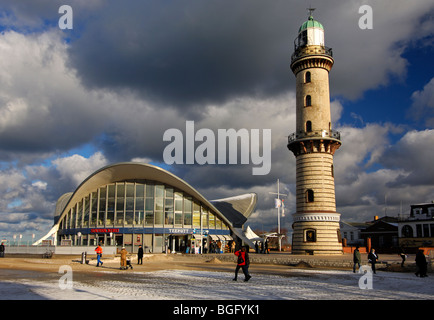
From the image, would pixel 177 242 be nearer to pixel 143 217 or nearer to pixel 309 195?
pixel 143 217

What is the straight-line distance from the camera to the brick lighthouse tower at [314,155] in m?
35.5

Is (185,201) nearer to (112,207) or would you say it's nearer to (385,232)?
(112,207)

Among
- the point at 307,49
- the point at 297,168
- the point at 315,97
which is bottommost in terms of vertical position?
the point at 297,168

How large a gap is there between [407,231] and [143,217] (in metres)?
37.3

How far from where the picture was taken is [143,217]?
49.1 m

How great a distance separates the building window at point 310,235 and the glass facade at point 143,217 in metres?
16.0

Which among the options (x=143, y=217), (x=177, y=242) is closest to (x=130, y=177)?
(x=143, y=217)

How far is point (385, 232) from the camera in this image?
65438 millimetres

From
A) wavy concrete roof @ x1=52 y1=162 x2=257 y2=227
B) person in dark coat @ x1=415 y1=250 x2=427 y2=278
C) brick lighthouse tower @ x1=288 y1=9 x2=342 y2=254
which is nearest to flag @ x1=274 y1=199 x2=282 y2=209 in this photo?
wavy concrete roof @ x1=52 y1=162 x2=257 y2=227

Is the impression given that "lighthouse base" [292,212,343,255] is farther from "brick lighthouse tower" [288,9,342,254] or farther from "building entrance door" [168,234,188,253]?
"building entrance door" [168,234,188,253]

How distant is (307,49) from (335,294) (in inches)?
1175

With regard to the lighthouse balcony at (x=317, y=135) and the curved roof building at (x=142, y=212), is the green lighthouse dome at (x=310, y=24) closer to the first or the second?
the lighthouse balcony at (x=317, y=135)

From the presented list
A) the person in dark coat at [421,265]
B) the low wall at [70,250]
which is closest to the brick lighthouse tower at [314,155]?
the person in dark coat at [421,265]
